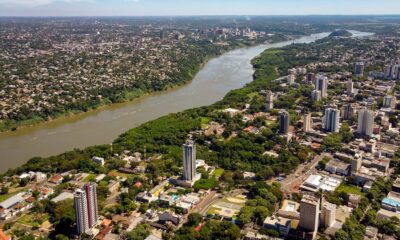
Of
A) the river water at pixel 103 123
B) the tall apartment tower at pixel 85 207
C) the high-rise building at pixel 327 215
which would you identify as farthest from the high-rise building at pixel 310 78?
the tall apartment tower at pixel 85 207

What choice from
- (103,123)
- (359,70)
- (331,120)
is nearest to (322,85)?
(331,120)

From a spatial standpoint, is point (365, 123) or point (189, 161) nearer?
point (189, 161)

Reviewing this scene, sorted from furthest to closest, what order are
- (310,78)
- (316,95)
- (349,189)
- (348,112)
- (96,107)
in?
(310,78) < (316,95) < (96,107) < (348,112) < (349,189)

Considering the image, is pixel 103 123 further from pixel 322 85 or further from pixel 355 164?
pixel 322 85

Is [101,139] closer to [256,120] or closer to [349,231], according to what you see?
[256,120]

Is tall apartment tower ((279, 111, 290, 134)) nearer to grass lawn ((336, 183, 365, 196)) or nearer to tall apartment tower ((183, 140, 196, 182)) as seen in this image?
grass lawn ((336, 183, 365, 196))

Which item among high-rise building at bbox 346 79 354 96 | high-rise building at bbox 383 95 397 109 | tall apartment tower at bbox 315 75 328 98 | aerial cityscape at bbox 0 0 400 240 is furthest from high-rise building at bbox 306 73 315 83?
high-rise building at bbox 383 95 397 109

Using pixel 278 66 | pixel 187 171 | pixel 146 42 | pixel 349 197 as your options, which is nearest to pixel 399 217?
pixel 349 197
